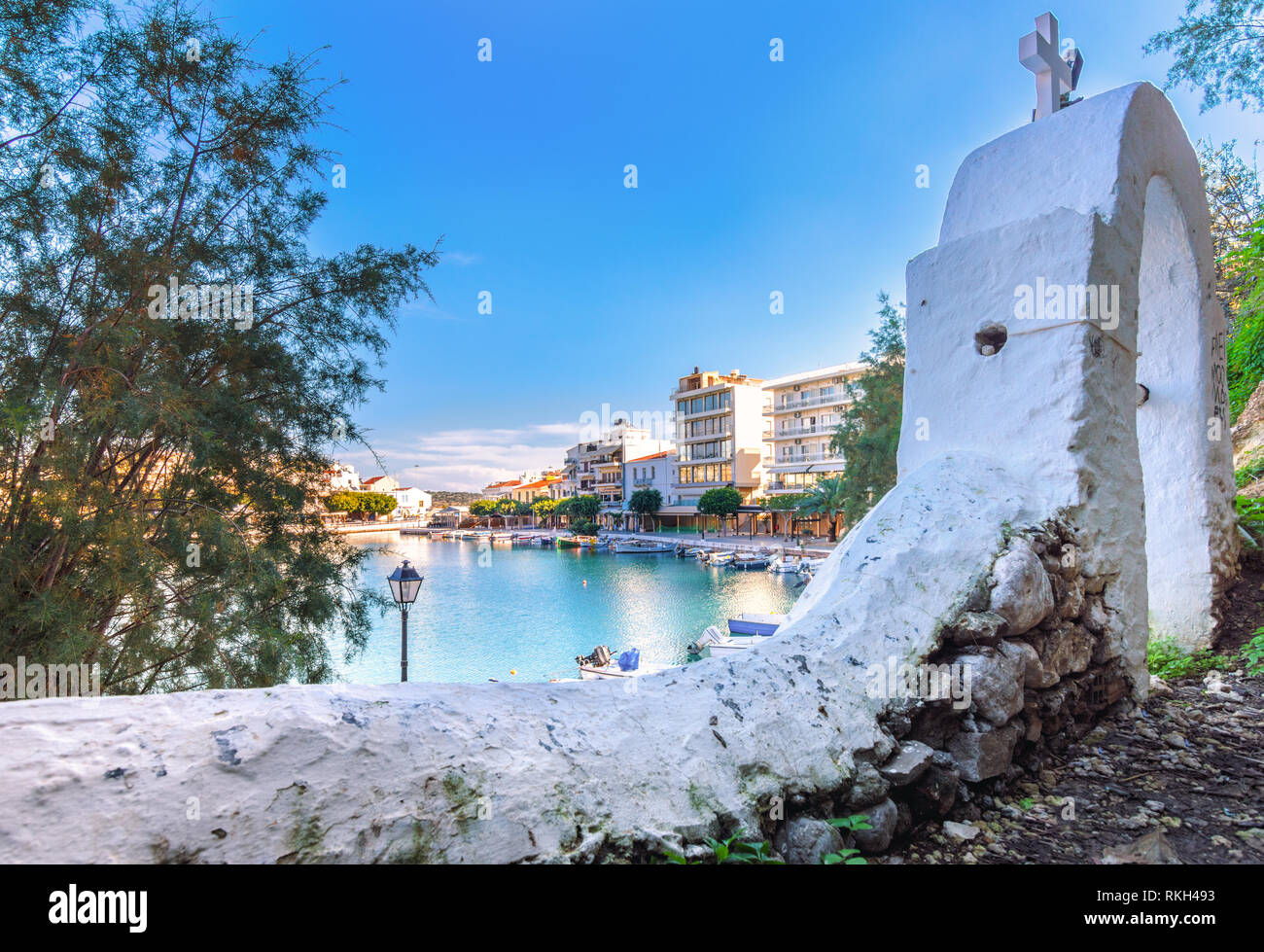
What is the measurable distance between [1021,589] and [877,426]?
49.0 ft

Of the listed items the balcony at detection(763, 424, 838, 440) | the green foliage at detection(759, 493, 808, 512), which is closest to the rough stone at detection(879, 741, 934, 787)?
the green foliage at detection(759, 493, 808, 512)

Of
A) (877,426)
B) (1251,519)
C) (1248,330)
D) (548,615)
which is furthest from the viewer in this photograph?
(548,615)

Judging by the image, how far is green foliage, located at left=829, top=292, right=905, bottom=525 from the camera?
15305 millimetres

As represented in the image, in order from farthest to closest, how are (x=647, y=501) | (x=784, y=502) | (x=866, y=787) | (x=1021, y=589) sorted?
(x=647, y=501) < (x=784, y=502) < (x=1021, y=589) < (x=866, y=787)

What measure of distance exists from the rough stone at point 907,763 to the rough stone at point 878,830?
0.27ft

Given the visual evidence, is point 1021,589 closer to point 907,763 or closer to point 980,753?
point 980,753

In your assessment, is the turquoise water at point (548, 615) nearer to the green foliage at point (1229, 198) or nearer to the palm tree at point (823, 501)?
the palm tree at point (823, 501)

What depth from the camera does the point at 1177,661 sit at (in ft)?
11.8

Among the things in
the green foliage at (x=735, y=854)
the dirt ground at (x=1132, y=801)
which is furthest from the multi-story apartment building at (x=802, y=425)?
the green foliage at (x=735, y=854)

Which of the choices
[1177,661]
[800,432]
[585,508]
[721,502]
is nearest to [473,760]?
[1177,661]

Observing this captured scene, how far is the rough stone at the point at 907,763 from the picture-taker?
1.77 m

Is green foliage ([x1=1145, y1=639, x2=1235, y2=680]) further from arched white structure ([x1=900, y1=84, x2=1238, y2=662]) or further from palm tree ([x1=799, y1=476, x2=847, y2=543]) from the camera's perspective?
palm tree ([x1=799, y1=476, x2=847, y2=543])

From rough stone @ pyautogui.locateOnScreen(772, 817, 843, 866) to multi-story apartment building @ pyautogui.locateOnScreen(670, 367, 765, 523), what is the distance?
45.1m
